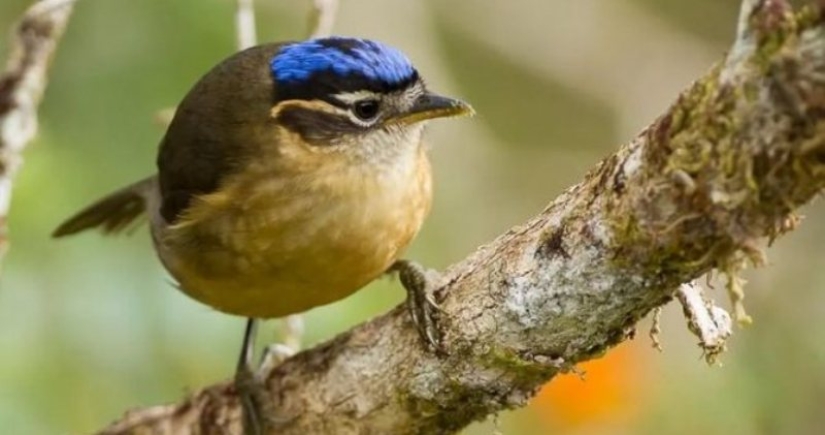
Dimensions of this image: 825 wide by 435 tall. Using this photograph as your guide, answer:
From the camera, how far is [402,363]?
2.65 m

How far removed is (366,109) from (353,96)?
43 mm

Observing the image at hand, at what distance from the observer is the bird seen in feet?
9.59

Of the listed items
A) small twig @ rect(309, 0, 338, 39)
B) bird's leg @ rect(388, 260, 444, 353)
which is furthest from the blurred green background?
A: bird's leg @ rect(388, 260, 444, 353)

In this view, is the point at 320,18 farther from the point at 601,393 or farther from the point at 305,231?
the point at 601,393

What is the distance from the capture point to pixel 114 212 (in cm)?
380

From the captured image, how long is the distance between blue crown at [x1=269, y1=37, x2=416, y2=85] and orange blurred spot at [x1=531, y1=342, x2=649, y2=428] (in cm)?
118

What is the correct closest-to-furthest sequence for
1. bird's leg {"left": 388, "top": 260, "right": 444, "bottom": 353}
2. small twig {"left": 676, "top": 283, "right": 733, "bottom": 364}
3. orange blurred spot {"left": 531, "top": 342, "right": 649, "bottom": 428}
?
small twig {"left": 676, "top": 283, "right": 733, "bottom": 364} → bird's leg {"left": 388, "top": 260, "right": 444, "bottom": 353} → orange blurred spot {"left": 531, "top": 342, "right": 649, "bottom": 428}

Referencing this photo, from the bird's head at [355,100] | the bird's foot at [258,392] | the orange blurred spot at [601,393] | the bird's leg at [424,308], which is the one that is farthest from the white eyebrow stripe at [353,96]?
the orange blurred spot at [601,393]

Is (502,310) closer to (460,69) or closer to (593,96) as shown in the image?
(593,96)

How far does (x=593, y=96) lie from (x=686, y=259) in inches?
Answer: 130

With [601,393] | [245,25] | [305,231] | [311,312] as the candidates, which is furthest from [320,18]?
[601,393]

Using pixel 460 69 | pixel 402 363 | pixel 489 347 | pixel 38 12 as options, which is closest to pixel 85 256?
pixel 38 12

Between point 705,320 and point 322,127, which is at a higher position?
point 322,127

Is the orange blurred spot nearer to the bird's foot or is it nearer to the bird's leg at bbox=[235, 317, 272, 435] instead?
the bird's foot
